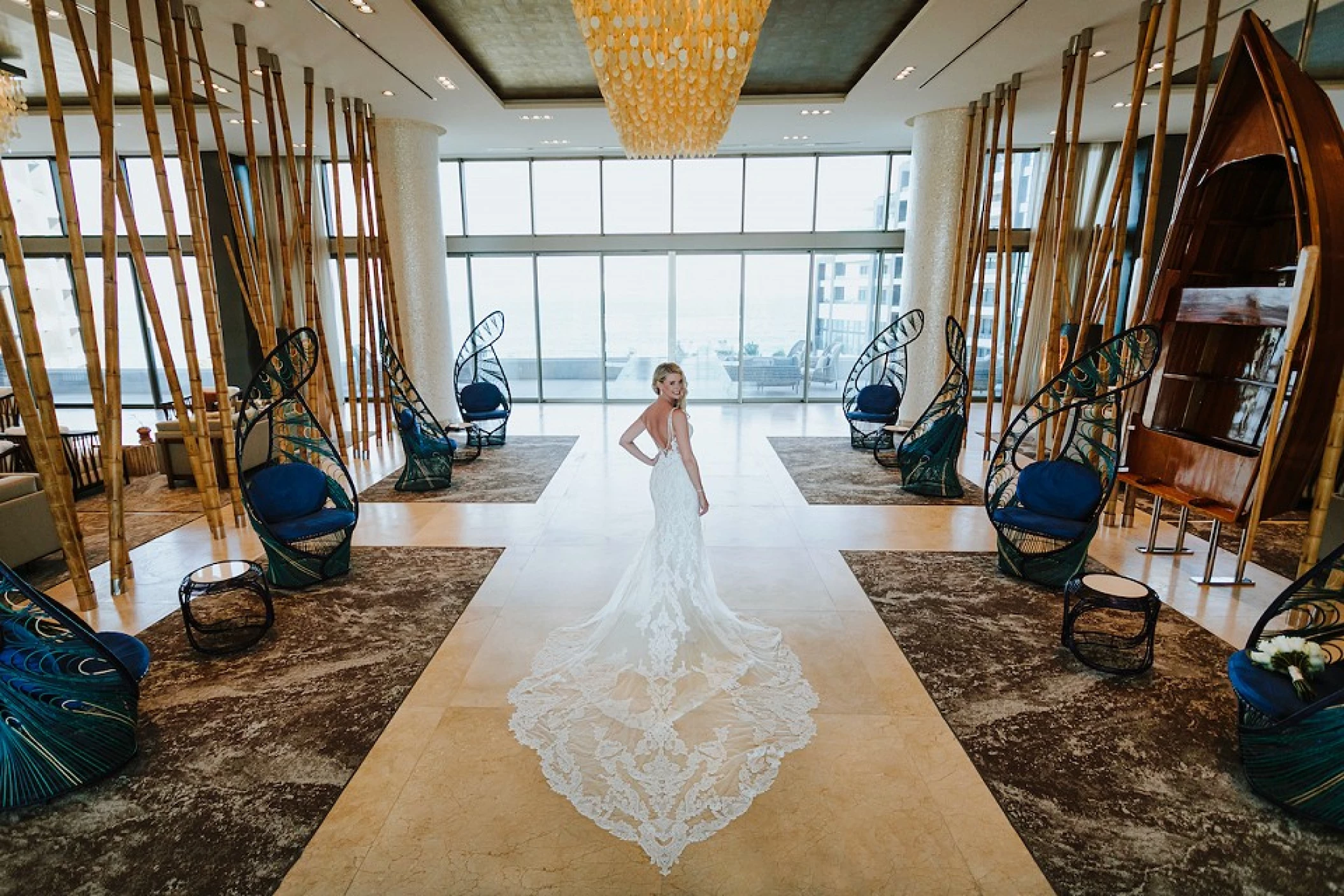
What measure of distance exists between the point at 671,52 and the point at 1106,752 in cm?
360

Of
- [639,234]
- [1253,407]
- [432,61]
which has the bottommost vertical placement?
[1253,407]

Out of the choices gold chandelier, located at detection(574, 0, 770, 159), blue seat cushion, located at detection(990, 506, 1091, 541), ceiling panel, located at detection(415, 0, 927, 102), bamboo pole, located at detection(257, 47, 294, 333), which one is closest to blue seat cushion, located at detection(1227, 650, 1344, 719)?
blue seat cushion, located at detection(990, 506, 1091, 541)

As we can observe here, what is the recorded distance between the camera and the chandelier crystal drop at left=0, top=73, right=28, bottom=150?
5.91 metres

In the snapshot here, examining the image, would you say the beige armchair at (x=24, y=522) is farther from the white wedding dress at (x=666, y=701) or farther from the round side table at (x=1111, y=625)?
the round side table at (x=1111, y=625)

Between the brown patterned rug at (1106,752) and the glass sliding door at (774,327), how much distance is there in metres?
7.90

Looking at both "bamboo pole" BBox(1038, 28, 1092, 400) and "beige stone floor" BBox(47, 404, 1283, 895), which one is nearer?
"beige stone floor" BBox(47, 404, 1283, 895)

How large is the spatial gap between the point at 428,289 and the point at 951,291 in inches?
269

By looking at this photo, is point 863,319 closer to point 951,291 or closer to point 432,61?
point 951,291

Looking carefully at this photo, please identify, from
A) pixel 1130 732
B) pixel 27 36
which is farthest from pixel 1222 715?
pixel 27 36

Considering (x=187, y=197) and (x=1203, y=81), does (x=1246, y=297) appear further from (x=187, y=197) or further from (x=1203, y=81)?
(x=187, y=197)

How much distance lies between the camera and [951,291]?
902cm

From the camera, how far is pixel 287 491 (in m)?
4.72

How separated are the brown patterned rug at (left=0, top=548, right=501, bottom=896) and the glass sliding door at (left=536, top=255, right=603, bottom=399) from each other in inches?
314

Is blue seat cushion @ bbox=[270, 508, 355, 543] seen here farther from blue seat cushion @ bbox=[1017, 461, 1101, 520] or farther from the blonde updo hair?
blue seat cushion @ bbox=[1017, 461, 1101, 520]
